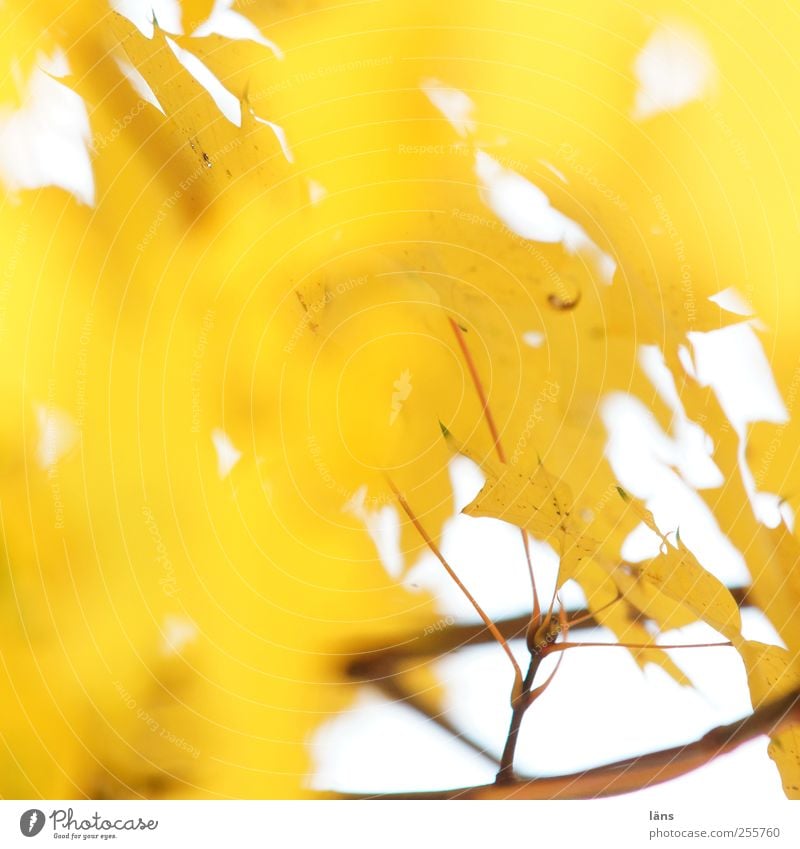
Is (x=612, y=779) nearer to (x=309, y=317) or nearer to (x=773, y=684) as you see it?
(x=773, y=684)

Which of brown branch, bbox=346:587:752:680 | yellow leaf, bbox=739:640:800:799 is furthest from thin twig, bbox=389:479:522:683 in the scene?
yellow leaf, bbox=739:640:800:799

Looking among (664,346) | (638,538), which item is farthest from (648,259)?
(638,538)

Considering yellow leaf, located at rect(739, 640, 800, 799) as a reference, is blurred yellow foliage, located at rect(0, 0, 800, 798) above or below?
above

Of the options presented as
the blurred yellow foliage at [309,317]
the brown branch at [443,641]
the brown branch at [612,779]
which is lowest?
the brown branch at [612,779]

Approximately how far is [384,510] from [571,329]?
19 centimetres

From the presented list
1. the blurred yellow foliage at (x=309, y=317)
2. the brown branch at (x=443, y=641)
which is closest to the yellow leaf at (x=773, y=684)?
the blurred yellow foliage at (x=309, y=317)

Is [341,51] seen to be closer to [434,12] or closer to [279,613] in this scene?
[434,12]

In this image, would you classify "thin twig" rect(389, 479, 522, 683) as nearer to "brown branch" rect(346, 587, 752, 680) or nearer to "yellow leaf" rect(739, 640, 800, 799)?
"brown branch" rect(346, 587, 752, 680)

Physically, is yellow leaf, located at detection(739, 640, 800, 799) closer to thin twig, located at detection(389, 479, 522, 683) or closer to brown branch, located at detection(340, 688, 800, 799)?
brown branch, located at detection(340, 688, 800, 799)

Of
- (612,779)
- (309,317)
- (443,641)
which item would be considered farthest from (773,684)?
(309,317)

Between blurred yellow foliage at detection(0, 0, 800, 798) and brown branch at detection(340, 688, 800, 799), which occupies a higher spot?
blurred yellow foliage at detection(0, 0, 800, 798)

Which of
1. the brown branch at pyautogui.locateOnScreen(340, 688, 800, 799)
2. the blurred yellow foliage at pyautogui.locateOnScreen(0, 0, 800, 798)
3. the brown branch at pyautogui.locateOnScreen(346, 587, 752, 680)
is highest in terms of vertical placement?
the blurred yellow foliage at pyautogui.locateOnScreen(0, 0, 800, 798)

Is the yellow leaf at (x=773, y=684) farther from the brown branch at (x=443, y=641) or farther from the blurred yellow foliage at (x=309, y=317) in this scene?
the brown branch at (x=443, y=641)

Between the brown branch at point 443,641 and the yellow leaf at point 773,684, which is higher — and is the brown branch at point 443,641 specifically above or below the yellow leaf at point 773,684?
above
